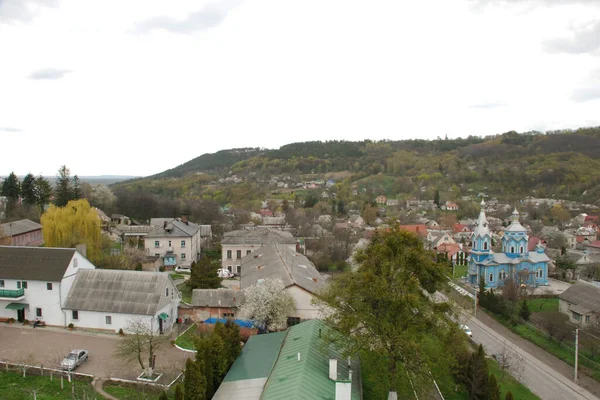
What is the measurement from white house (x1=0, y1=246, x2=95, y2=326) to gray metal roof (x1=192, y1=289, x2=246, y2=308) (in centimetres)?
805

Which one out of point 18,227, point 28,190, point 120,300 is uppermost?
point 28,190

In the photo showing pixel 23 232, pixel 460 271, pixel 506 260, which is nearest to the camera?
pixel 506 260

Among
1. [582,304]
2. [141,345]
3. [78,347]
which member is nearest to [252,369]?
[141,345]

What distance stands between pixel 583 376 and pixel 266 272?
68.2ft

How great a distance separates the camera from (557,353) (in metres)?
30.8

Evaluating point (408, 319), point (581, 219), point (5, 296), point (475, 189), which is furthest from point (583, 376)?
point (475, 189)

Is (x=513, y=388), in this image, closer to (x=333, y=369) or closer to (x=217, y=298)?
(x=333, y=369)

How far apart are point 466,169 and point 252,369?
483 feet

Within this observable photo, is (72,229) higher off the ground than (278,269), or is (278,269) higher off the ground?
(72,229)

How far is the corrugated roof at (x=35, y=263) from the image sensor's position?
98.7ft

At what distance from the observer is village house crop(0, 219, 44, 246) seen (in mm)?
51500

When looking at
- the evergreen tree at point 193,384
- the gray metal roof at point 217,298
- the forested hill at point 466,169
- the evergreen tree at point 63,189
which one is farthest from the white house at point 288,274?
the forested hill at point 466,169

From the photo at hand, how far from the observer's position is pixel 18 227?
54.1 m

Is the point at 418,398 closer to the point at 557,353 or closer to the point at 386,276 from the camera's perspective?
the point at 386,276
